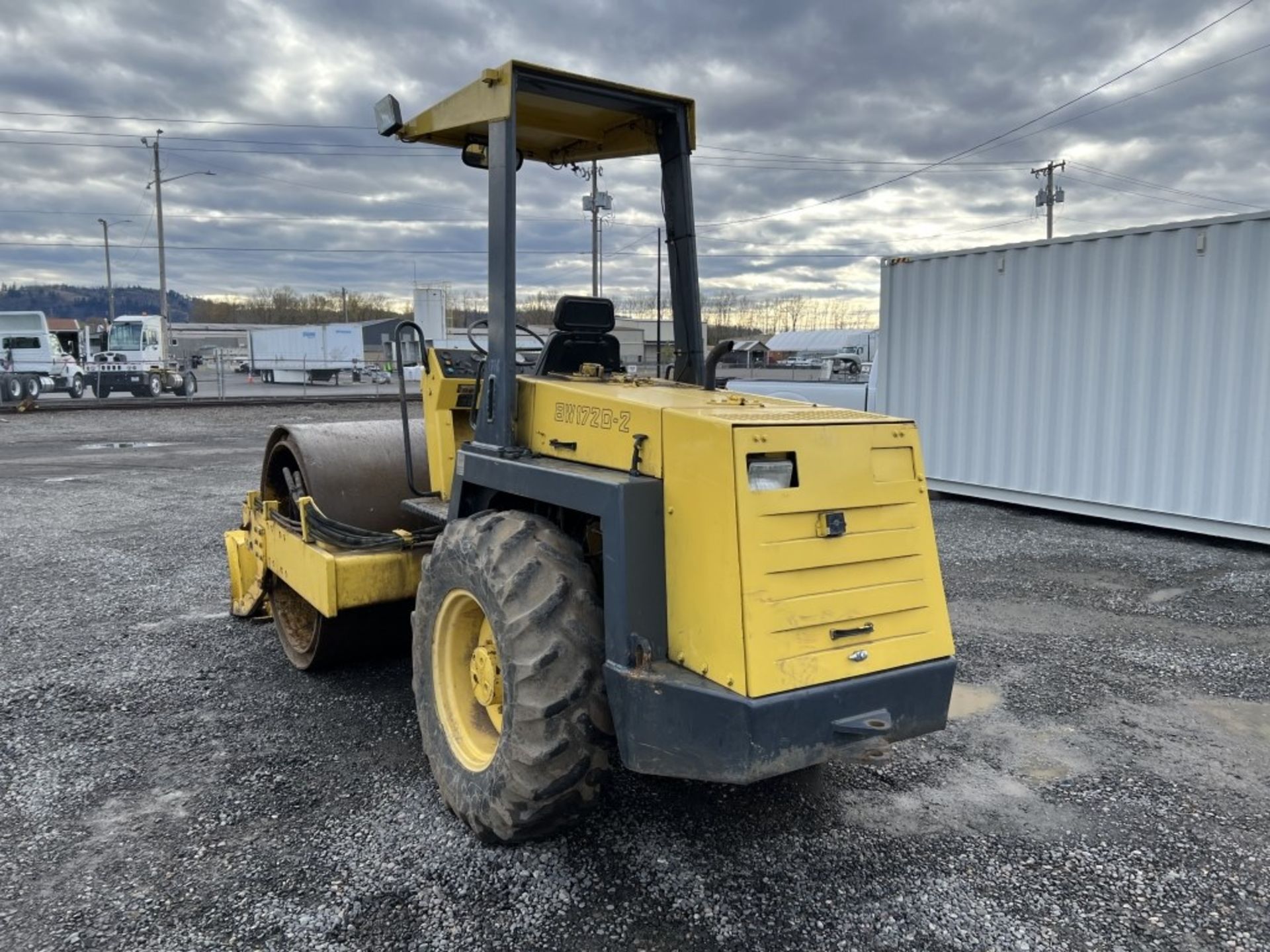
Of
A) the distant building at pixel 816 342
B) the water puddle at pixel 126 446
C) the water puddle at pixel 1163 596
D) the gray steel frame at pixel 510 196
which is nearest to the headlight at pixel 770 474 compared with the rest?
the gray steel frame at pixel 510 196

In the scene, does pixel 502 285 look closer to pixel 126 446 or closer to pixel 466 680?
pixel 466 680

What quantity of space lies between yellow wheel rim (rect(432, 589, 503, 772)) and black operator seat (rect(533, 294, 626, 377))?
3.33 feet

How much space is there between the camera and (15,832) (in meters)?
3.44

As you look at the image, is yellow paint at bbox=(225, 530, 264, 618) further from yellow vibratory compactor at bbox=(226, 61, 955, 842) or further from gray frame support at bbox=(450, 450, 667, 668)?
gray frame support at bbox=(450, 450, 667, 668)

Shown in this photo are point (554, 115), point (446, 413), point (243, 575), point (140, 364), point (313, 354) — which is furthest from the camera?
point (313, 354)

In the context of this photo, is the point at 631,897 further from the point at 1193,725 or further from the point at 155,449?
the point at 155,449

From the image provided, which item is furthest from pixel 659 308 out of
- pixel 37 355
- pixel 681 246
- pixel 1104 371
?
pixel 37 355

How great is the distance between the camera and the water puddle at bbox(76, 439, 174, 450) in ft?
56.3

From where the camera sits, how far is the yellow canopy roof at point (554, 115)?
3.50m

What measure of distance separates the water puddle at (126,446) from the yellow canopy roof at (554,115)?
1545 cm

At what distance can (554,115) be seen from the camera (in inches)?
157

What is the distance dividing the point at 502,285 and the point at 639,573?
1.38 metres

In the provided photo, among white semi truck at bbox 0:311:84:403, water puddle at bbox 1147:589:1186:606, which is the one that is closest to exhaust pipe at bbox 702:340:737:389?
water puddle at bbox 1147:589:1186:606

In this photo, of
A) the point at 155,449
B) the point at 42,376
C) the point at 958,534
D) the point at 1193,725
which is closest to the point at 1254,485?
the point at 958,534
